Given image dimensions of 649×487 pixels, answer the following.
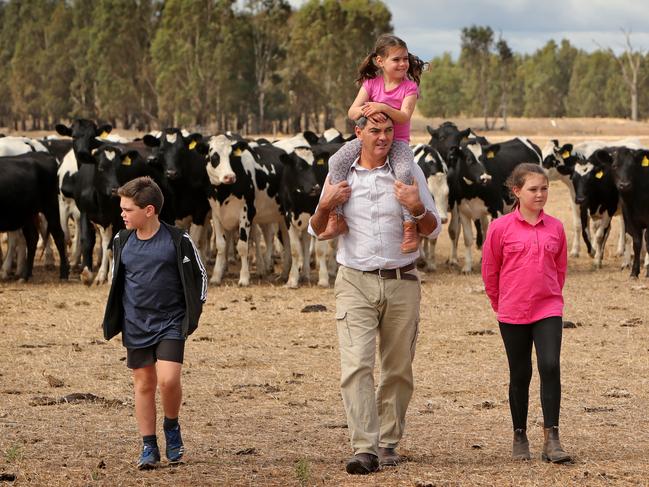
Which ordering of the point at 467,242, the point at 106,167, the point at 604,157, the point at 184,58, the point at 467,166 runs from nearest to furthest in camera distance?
the point at 106,167 < the point at 604,157 < the point at 467,242 < the point at 467,166 < the point at 184,58

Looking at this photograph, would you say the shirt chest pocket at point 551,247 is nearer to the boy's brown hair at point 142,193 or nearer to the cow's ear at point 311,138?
the boy's brown hair at point 142,193

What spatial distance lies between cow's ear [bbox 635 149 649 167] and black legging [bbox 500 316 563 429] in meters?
11.6

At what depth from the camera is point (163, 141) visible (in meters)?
18.8

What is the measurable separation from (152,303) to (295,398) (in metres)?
3.03

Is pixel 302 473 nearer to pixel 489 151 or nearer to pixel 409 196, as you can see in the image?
pixel 409 196

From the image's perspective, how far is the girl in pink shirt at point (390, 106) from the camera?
23.0 ft

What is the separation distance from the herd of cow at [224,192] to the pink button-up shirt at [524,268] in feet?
32.2

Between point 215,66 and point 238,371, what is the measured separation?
70.9 m

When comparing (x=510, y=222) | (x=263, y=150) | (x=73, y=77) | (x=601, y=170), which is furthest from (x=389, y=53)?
(x=73, y=77)

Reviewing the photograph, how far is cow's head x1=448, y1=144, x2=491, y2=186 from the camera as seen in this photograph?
2020 centimetres

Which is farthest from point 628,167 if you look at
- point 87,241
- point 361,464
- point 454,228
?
point 361,464

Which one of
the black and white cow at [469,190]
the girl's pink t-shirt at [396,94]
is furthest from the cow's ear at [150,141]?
the girl's pink t-shirt at [396,94]

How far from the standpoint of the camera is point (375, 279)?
7078 millimetres

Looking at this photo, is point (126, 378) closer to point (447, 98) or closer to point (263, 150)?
point (263, 150)
